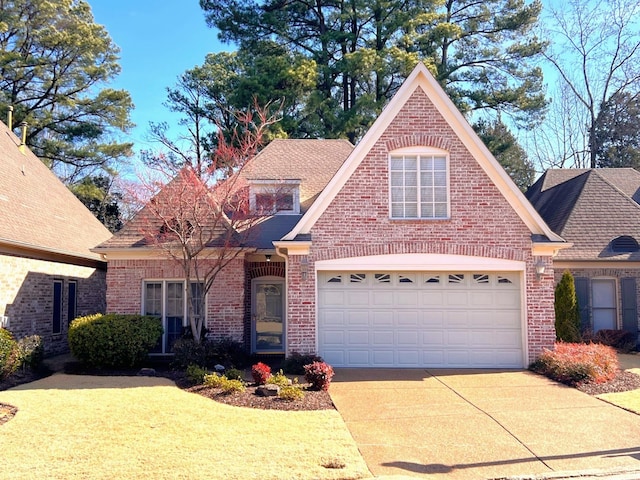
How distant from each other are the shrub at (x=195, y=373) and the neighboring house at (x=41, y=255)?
168 inches

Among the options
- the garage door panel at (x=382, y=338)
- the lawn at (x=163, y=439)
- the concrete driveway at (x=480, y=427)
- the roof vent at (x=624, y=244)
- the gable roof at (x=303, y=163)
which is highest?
the gable roof at (x=303, y=163)

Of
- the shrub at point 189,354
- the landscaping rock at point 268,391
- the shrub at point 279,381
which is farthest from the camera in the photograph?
the shrub at point 189,354

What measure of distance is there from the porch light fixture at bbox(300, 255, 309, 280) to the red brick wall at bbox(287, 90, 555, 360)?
0.14 meters

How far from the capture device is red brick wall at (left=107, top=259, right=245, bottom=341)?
14.1 meters

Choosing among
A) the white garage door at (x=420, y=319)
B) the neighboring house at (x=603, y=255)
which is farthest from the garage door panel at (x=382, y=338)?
the neighboring house at (x=603, y=255)

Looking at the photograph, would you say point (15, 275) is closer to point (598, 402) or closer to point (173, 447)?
point (173, 447)

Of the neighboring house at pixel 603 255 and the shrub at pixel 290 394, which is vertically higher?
the neighboring house at pixel 603 255

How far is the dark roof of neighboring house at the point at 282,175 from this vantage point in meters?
14.3

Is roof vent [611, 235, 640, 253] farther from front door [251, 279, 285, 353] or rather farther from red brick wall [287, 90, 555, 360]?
front door [251, 279, 285, 353]

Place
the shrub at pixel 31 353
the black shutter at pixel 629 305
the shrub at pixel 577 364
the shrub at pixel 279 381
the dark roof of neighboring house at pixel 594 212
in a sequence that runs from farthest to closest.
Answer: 1. the dark roof of neighboring house at pixel 594 212
2. the black shutter at pixel 629 305
3. the shrub at pixel 31 353
4. the shrub at pixel 577 364
5. the shrub at pixel 279 381

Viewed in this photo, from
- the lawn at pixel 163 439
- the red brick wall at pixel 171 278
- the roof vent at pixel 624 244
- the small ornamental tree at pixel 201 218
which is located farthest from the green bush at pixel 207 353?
the roof vent at pixel 624 244

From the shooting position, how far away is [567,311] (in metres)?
15.7

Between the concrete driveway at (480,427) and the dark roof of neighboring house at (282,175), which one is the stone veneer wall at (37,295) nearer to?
the dark roof of neighboring house at (282,175)

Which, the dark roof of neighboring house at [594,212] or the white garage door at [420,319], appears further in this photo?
the dark roof of neighboring house at [594,212]
